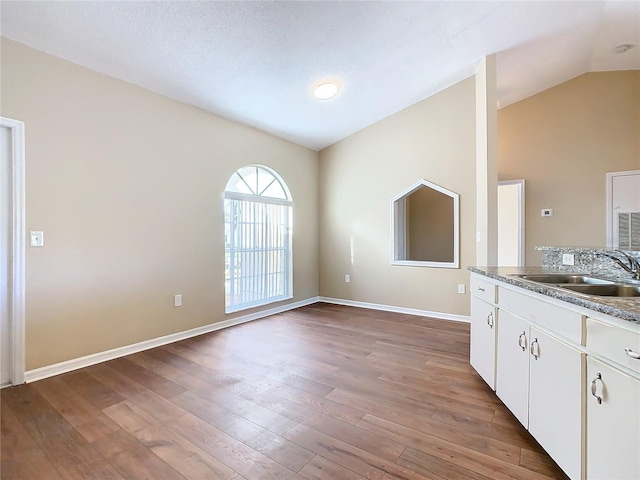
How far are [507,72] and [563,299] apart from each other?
3.59 metres

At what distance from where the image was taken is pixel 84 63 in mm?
2654

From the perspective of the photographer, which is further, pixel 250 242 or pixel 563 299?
pixel 250 242

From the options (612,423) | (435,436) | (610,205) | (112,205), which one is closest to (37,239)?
(112,205)

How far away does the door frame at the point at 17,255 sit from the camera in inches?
92.4

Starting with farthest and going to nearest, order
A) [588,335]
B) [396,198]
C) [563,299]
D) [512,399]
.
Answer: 1. [396,198]
2. [512,399]
3. [563,299]
4. [588,335]

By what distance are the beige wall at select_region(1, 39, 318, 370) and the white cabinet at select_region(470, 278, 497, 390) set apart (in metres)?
2.84

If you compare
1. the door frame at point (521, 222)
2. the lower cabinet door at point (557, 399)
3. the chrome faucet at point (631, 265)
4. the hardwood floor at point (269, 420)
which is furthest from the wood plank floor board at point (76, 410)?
the door frame at point (521, 222)

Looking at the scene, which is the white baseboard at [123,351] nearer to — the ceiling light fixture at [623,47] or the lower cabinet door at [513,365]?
the lower cabinet door at [513,365]

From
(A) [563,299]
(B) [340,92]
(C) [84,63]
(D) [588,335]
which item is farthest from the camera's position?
(B) [340,92]

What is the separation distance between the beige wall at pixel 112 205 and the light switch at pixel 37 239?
3cm

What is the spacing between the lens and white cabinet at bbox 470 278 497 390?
219cm

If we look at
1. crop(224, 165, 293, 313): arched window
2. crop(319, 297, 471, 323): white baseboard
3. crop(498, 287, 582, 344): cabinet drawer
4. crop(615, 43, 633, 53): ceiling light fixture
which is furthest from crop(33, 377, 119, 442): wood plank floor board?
crop(615, 43, 633, 53): ceiling light fixture

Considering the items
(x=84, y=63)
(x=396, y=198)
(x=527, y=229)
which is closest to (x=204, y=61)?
(x=84, y=63)

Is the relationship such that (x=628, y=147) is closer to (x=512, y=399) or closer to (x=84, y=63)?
(x=512, y=399)
